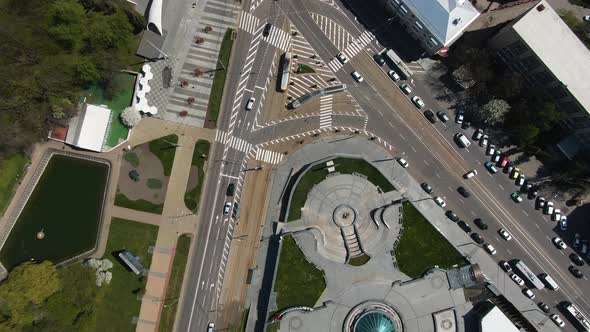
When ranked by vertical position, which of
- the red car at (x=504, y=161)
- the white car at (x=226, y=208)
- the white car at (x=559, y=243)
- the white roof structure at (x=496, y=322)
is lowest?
the white roof structure at (x=496, y=322)

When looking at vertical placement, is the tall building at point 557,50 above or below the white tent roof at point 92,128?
above

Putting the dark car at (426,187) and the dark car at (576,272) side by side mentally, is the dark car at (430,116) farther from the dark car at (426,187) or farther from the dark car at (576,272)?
the dark car at (576,272)

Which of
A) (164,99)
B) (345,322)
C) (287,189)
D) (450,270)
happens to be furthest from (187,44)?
(450,270)

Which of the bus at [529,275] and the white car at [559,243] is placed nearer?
the bus at [529,275]

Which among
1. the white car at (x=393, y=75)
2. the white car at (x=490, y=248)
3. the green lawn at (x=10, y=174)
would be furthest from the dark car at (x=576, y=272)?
the green lawn at (x=10, y=174)

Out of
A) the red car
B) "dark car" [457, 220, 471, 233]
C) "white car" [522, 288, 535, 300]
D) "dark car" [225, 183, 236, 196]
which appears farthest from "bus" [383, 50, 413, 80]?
"white car" [522, 288, 535, 300]

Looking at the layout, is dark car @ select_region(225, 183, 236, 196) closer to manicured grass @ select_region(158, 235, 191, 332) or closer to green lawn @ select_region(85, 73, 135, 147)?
manicured grass @ select_region(158, 235, 191, 332)
